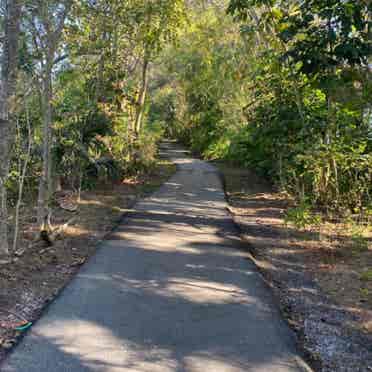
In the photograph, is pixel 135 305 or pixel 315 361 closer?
pixel 315 361

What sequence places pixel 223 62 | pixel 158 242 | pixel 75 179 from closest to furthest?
pixel 158 242 < pixel 75 179 < pixel 223 62

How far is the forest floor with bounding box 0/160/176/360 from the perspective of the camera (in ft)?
13.6

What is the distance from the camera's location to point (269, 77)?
10367 millimetres

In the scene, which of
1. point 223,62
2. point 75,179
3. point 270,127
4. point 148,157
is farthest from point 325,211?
point 223,62

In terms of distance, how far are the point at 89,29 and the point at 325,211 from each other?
243 inches

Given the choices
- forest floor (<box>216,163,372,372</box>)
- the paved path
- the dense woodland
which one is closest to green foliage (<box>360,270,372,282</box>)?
forest floor (<box>216,163,372,372</box>)

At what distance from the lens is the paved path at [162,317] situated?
131 inches

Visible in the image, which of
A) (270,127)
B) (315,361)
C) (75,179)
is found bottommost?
(315,361)

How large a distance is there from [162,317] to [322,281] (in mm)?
2223

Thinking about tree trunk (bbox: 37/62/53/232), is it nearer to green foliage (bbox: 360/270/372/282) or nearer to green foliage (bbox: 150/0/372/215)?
green foliage (bbox: 150/0/372/215)

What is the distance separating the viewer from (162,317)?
4.14m

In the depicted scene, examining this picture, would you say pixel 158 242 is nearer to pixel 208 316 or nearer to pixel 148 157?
pixel 208 316

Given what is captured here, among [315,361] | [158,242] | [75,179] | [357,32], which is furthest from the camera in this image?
[75,179]

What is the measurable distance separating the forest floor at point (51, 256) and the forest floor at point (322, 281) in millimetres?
2445
